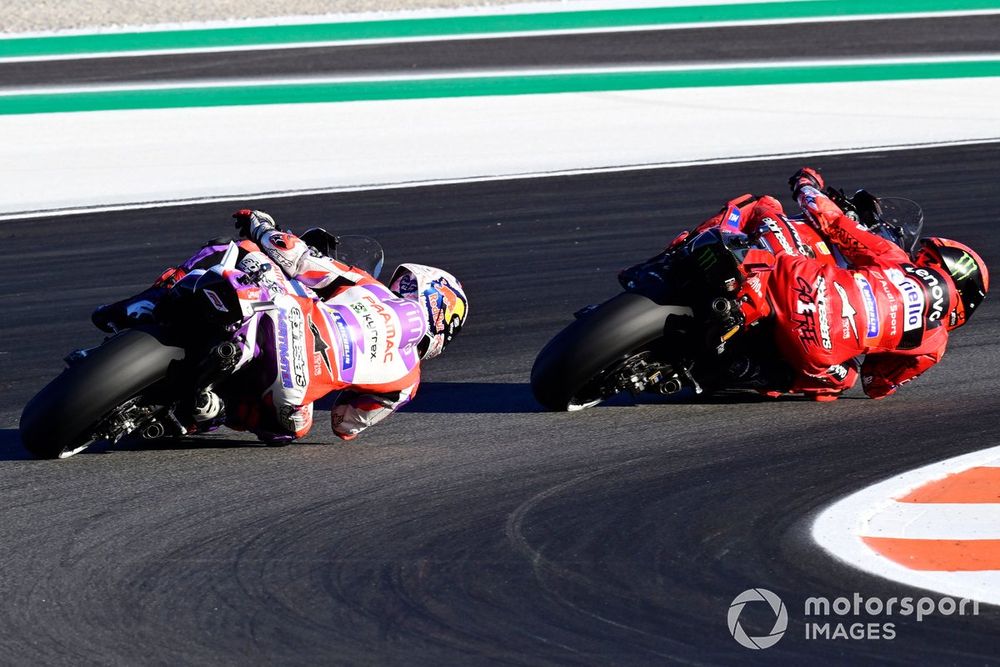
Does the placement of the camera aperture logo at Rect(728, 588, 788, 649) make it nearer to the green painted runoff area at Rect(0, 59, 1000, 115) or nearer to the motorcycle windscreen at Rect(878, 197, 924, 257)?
the motorcycle windscreen at Rect(878, 197, 924, 257)

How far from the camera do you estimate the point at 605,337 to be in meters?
6.87

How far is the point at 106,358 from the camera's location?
20.4 feet

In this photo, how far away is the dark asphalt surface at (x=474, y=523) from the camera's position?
15.7 ft

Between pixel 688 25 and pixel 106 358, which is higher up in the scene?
pixel 688 25

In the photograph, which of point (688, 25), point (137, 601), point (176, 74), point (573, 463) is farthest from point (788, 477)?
point (688, 25)

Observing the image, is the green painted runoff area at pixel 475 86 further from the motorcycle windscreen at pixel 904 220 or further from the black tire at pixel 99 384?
the black tire at pixel 99 384

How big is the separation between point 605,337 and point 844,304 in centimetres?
115

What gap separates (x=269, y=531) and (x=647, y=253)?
5.20 m

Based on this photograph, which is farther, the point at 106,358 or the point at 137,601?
the point at 106,358

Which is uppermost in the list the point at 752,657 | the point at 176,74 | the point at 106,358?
the point at 176,74

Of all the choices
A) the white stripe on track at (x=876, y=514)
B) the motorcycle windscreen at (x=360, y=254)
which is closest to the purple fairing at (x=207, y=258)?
the motorcycle windscreen at (x=360, y=254)

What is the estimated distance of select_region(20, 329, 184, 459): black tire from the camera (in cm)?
618

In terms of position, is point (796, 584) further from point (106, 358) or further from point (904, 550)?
point (106, 358)

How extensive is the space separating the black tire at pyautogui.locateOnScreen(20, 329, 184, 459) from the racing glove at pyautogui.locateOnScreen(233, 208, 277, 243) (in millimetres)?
971
